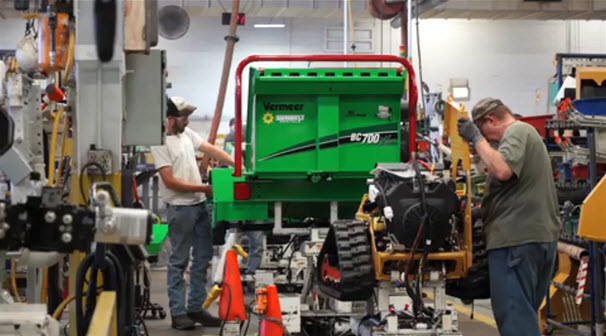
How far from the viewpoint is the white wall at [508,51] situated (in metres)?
22.4

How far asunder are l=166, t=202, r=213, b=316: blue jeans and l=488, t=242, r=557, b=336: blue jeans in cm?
338

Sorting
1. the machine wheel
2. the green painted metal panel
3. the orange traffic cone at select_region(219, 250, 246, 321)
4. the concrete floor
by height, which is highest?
the green painted metal panel

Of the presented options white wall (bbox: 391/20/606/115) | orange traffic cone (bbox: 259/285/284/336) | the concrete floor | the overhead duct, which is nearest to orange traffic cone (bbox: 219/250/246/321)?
orange traffic cone (bbox: 259/285/284/336)

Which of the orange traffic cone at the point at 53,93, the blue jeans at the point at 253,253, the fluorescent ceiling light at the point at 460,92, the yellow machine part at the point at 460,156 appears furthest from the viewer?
the fluorescent ceiling light at the point at 460,92

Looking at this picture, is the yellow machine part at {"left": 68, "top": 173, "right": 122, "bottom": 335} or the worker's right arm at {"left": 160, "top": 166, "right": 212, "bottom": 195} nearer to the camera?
the yellow machine part at {"left": 68, "top": 173, "right": 122, "bottom": 335}

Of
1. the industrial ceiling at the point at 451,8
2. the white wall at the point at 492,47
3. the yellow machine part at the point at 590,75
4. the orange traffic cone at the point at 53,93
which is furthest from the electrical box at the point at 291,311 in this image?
the white wall at the point at 492,47

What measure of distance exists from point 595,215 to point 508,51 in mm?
16490

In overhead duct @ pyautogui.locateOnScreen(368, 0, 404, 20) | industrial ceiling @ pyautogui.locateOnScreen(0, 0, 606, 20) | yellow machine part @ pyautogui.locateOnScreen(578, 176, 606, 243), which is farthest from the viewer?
industrial ceiling @ pyautogui.locateOnScreen(0, 0, 606, 20)

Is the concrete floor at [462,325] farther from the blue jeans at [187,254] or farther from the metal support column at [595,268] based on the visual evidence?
the metal support column at [595,268]

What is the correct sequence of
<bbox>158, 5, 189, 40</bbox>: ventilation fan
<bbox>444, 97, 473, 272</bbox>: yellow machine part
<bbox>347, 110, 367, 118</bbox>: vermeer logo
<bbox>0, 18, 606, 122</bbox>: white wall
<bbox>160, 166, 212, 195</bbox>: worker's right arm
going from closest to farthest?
<bbox>444, 97, 473, 272</bbox>: yellow machine part
<bbox>347, 110, 367, 118</bbox>: vermeer logo
<bbox>160, 166, 212, 195</bbox>: worker's right arm
<bbox>158, 5, 189, 40</bbox>: ventilation fan
<bbox>0, 18, 606, 122</bbox>: white wall

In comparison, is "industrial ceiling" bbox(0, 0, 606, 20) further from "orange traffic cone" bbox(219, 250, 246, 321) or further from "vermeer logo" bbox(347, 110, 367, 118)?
"orange traffic cone" bbox(219, 250, 246, 321)

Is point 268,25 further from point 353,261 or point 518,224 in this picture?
point 518,224

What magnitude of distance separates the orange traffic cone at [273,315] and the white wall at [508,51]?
54.5ft

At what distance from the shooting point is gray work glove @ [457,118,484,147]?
223 inches
